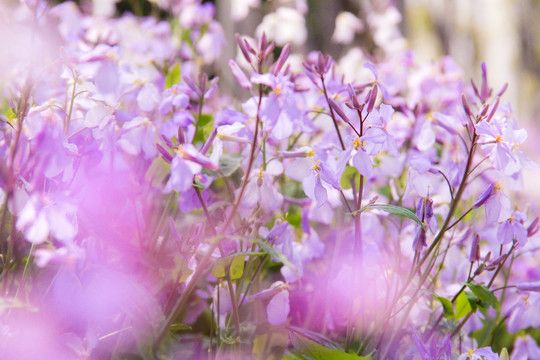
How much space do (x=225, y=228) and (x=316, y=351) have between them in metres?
0.21

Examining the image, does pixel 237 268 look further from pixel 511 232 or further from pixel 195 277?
pixel 511 232

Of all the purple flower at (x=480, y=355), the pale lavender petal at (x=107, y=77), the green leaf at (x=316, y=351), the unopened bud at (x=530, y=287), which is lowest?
the green leaf at (x=316, y=351)

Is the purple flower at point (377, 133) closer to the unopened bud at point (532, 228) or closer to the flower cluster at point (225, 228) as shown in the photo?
the flower cluster at point (225, 228)

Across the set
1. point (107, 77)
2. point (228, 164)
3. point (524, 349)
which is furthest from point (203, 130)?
point (524, 349)

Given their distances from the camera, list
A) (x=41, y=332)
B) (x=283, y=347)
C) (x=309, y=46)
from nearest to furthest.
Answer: (x=41, y=332) → (x=283, y=347) → (x=309, y=46)

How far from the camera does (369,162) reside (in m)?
0.68

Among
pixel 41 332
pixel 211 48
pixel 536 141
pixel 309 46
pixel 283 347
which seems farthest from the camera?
pixel 536 141

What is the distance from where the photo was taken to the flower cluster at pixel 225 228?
2.13 ft

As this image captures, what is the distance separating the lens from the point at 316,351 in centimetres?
69

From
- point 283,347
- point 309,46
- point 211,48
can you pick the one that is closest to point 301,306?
point 283,347

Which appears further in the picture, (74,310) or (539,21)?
(539,21)

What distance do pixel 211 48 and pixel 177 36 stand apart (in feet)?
0.37

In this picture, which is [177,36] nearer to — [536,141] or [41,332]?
[41,332]

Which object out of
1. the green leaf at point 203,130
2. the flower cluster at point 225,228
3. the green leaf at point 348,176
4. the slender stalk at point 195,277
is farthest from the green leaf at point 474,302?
the green leaf at point 203,130
